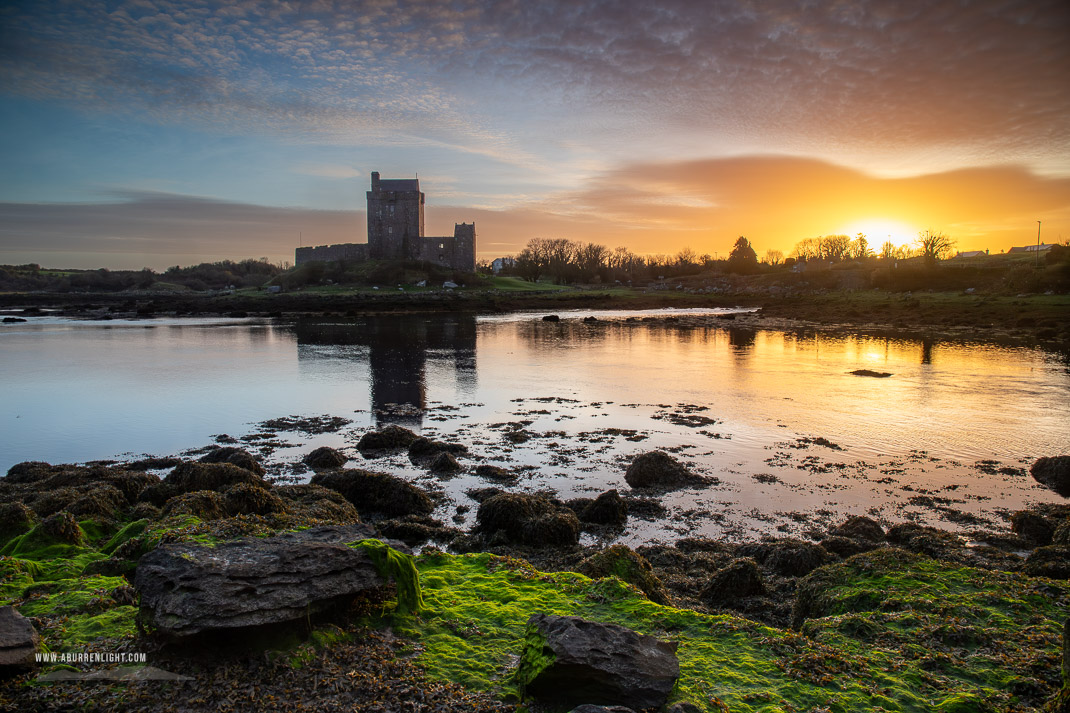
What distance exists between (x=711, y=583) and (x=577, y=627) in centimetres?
239

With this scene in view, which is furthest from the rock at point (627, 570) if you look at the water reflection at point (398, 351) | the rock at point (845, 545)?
the water reflection at point (398, 351)

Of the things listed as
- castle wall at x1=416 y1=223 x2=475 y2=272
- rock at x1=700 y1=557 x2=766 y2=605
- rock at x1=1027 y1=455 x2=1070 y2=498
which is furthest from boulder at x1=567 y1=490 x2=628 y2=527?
castle wall at x1=416 y1=223 x2=475 y2=272

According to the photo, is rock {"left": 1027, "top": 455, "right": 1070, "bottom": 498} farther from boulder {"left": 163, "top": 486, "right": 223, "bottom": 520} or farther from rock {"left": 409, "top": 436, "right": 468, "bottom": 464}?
boulder {"left": 163, "top": 486, "right": 223, "bottom": 520}

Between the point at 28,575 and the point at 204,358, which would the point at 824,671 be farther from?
the point at 204,358

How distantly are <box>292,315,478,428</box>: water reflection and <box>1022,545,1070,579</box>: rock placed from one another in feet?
36.4

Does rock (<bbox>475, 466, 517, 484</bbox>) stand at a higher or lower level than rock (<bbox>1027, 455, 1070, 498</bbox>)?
lower

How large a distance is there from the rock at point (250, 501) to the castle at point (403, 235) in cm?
7901

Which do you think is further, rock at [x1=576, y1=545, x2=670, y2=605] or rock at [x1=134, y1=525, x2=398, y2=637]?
rock at [x1=576, y1=545, x2=670, y2=605]

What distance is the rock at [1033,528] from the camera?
23.0ft

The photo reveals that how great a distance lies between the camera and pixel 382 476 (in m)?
8.93

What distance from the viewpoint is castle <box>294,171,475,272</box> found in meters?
85.4

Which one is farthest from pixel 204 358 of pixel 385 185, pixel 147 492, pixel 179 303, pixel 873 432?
pixel 385 185

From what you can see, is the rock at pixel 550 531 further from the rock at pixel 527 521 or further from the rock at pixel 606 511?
the rock at pixel 606 511

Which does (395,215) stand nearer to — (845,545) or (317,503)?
(317,503)
